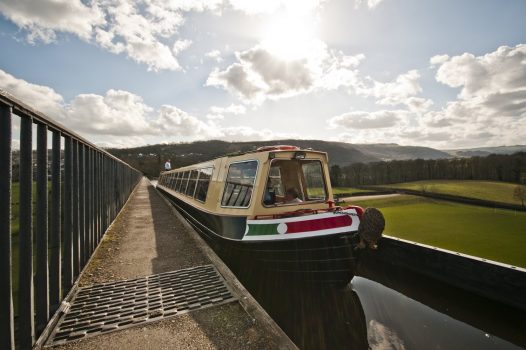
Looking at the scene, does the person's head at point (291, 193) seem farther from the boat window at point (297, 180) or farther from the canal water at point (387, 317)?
the canal water at point (387, 317)

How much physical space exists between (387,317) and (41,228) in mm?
6315

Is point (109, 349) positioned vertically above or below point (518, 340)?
above

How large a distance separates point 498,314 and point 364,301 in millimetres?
2724

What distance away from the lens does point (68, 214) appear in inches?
165

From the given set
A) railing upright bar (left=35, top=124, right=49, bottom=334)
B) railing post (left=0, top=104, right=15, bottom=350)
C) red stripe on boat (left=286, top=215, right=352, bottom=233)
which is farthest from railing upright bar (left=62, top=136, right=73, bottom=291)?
red stripe on boat (left=286, top=215, right=352, bottom=233)

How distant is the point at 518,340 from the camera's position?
501 centimetres

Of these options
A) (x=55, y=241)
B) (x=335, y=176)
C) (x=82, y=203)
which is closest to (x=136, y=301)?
(x=55, y=241)

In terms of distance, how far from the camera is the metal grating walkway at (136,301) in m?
3.43

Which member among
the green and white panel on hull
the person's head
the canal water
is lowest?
the canal water

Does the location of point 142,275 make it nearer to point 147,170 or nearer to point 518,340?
point 518,340

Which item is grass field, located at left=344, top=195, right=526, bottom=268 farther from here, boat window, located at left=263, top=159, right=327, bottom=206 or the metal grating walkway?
the metal grating walkway

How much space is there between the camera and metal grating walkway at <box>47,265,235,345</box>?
11.3ft

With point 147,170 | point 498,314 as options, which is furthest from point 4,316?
point 147,170

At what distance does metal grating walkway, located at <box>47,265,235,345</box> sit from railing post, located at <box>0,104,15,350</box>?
95 cm
